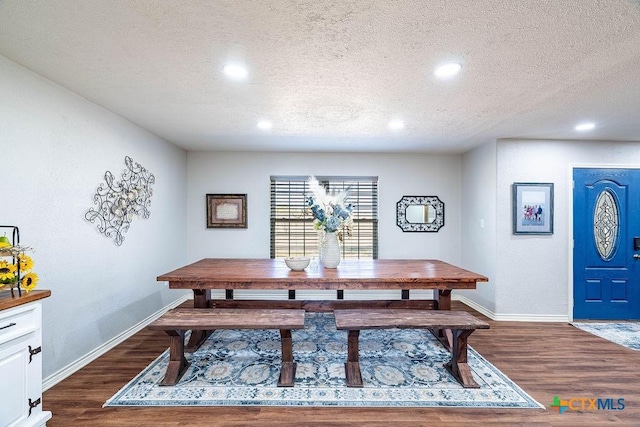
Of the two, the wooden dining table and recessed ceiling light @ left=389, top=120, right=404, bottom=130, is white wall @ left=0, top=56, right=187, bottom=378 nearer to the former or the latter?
the wooden dining table

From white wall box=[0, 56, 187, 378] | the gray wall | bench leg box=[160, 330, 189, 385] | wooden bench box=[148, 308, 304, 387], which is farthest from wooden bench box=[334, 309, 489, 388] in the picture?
white wall box=[0, 56, 187, 378]

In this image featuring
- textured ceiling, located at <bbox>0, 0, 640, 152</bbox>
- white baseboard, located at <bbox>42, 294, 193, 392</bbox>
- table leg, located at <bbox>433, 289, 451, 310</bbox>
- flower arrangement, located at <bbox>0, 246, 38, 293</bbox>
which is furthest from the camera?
table leg, located at <bbox>433, 289, 451, 310</bbox>

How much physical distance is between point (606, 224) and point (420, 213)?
2.23 m

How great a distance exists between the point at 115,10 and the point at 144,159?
2.33 metres


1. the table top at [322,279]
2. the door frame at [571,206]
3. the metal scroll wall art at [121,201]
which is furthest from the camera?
the door frame at [571,206]

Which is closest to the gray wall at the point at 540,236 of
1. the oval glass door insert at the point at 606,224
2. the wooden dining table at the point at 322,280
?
the oval glass door insert at the point at 606,224

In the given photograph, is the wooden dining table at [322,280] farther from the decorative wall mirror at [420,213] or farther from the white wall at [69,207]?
the decorative wall mirror at [420,213]

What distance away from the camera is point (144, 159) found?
3.52m

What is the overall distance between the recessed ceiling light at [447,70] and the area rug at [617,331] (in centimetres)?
329

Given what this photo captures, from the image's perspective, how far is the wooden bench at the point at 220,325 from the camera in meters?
2.32

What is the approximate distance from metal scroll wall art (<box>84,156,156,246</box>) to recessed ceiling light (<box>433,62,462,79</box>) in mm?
2999

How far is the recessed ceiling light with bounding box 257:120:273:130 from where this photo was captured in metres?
3.20

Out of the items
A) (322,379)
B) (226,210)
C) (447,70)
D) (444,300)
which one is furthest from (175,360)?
(447,70)

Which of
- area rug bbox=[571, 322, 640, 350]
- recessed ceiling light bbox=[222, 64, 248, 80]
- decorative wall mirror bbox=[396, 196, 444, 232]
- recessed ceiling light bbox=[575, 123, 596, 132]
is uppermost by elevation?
recessed ceiling light bbox=[222, 64, 248, 80]
